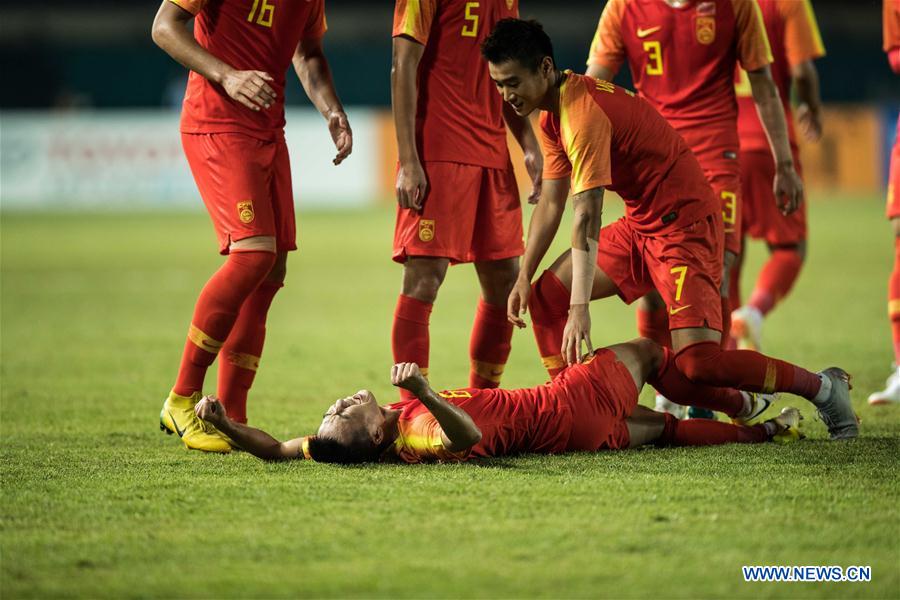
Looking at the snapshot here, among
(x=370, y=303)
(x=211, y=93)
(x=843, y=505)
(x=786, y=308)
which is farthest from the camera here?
(x=370, y=303)

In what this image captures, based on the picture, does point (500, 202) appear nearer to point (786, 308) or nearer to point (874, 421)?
point (874, 421)

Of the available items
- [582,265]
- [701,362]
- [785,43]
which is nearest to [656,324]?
[701,362]

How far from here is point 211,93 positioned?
18.3 feet

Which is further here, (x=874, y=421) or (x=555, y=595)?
(x=874, y=421)

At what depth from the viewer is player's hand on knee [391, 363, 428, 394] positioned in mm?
4539

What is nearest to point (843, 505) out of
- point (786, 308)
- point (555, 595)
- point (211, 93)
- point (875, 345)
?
point (555, 595)

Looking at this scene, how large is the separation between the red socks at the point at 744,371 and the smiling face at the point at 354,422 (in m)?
1.35

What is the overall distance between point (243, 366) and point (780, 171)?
2786mm

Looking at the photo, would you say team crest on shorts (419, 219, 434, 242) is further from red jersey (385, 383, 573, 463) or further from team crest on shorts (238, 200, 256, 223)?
red jersey (385, 383, 573, 463)

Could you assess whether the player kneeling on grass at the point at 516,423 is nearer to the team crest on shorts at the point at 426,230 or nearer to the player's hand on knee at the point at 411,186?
the team crest on shorts at the point at 426,230

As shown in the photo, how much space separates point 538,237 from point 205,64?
63.5 inches

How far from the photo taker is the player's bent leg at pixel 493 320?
5969mm

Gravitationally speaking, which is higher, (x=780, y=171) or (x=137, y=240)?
(x=780, y=171)

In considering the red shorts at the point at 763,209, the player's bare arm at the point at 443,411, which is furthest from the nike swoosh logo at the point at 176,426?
the red shorts at the point at 763,209
